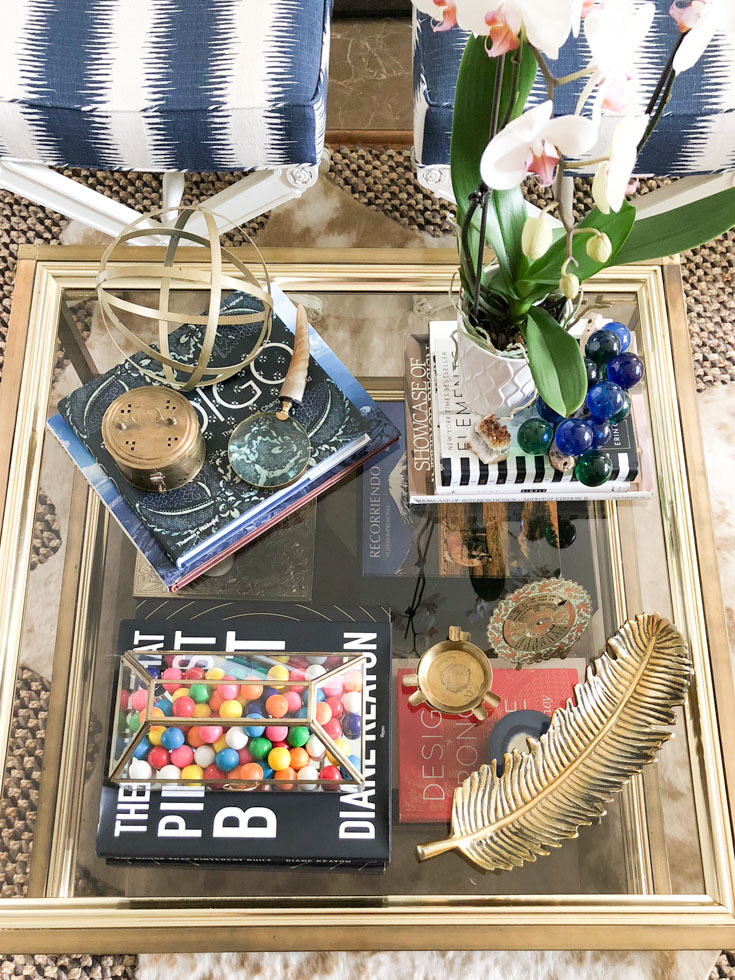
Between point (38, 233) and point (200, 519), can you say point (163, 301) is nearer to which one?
point (200, 519)

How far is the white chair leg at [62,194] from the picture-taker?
112cm

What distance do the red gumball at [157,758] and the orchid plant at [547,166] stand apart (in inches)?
18.8

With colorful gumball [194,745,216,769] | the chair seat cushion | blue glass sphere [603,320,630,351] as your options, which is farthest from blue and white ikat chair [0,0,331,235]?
colorful gumball [194,745,216,769]

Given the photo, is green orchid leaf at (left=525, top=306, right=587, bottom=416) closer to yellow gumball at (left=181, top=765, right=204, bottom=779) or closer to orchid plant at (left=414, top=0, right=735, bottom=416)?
orchid plant at (left=414, top=0, right=735, bottom=416)

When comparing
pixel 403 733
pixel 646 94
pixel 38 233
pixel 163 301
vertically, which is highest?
pixel 38 233

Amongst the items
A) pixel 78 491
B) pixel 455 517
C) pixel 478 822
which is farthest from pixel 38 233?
pixel 478 822

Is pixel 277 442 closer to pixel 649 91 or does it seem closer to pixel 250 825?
pixel 250 825

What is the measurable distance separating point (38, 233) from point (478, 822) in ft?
4.06

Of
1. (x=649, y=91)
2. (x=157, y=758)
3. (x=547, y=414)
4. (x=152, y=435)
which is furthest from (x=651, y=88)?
(x=157, y=758)

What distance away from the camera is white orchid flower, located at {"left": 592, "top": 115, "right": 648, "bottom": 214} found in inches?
16.7

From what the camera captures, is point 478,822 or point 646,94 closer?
point 478,822

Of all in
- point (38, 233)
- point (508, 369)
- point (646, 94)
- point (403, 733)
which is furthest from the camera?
point (38, 233)

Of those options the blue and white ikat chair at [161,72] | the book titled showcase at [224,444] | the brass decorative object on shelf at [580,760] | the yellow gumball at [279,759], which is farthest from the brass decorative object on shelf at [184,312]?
the brass decorative object on shelf at [580,760]

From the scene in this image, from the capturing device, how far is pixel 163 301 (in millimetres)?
851
